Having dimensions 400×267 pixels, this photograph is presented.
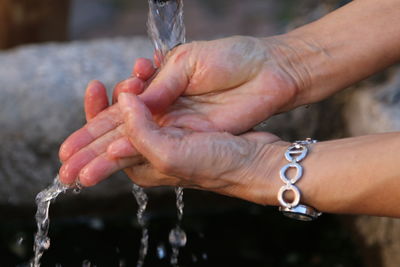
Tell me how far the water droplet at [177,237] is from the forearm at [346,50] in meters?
A: 1.00

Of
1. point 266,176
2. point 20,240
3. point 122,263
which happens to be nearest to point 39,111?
point 20,240

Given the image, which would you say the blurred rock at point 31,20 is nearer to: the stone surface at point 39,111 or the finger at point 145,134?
the stone surface at point 39,111

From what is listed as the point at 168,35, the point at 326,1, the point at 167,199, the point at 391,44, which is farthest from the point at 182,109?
the point at 326,1

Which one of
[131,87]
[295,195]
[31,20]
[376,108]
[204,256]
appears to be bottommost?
[204,256]

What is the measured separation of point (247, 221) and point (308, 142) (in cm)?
122

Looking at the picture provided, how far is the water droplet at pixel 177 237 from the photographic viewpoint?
8.89 feet

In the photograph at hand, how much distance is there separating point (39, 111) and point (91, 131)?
74 centimetres

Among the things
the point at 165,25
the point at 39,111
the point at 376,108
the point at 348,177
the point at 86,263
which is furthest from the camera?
the point at 86,263

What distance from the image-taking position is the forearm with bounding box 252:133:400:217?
58.0 inches

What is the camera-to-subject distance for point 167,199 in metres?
2.68

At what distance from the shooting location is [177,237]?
8.96 ft

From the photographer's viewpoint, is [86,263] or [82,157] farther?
[86,263]

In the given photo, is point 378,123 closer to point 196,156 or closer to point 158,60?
point 158,60

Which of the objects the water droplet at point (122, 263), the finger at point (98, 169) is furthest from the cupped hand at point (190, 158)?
the water droplet at point (122, 263)
